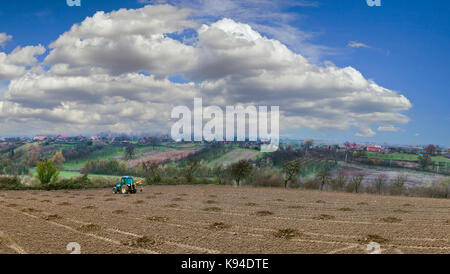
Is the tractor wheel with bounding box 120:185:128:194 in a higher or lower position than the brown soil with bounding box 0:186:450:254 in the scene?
lower

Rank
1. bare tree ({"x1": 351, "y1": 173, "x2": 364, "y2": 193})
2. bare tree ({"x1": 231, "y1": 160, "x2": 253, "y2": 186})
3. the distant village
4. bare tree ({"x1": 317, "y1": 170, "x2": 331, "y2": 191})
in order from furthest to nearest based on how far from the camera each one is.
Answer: the distant village
bare tree ({"x1": 231, "y1": 160, "x2": 253, "y2": 186})
bare tree ({"x1": 317, "y1": 170, "x2": 331, "y2": 191})
bare tree ({"x1": 351, "y1": 173, "x2": 364, "y2": 193})

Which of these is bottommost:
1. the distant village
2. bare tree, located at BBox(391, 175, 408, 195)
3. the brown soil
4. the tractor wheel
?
bare tree, located at BBox(391, 175, 408, 195)

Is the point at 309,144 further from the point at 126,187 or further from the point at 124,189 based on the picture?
the point at 124,189

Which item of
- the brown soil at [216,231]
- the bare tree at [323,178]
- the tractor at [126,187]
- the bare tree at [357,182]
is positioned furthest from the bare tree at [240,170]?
the brown soil at [216,231]

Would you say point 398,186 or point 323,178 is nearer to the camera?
point 398,186

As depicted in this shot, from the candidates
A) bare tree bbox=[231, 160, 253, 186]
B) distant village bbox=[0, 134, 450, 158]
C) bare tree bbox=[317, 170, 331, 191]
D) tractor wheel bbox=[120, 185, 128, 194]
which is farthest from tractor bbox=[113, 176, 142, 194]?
distant village bbox=[0, 134, 450, 158]

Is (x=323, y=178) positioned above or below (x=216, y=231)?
below

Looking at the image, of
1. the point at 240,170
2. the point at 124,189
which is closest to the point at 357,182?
the point at 240,170

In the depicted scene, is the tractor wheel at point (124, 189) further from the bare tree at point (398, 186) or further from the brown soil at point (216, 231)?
the bare tree at point (398, 186)

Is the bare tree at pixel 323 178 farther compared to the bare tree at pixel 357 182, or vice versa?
the bare tree at pixel 323 178

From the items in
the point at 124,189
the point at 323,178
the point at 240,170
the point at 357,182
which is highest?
the point at 240,170

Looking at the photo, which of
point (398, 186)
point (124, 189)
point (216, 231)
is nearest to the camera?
point (216, 231)

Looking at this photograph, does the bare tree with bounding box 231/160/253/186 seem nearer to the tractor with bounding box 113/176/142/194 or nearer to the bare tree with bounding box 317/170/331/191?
the bare tree with bounding box 317/170/331/191

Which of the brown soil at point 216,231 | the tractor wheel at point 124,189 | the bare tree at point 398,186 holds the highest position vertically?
the brown soil at point 216,231
